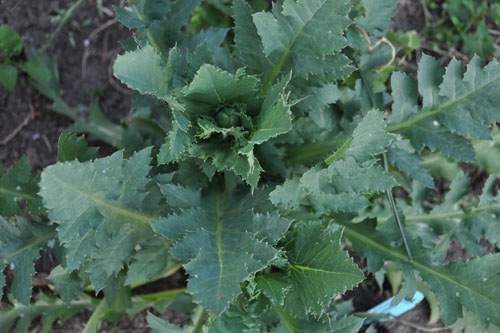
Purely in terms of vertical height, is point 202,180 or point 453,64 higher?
point 453,64

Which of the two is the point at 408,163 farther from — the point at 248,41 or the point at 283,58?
the point at 248,41

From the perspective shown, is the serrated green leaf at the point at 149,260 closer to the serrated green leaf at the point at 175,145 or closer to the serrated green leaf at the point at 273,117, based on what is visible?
the serrated green leaf at the point at 175,145

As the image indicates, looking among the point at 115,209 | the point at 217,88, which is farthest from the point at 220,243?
the point at 217,88

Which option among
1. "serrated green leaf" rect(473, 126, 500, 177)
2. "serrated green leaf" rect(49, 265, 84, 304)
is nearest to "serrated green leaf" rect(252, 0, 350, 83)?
"serrated green leaf" rect(49, 265, 84, 304)

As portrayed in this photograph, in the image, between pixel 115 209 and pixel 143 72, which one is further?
pixel 115 209

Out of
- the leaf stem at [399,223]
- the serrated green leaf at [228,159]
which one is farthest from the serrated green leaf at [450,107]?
the serrated green leaf at [228,159]

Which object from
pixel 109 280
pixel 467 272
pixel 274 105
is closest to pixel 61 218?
pixel 109 280

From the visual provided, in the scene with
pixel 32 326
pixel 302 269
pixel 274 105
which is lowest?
pixel 32 326

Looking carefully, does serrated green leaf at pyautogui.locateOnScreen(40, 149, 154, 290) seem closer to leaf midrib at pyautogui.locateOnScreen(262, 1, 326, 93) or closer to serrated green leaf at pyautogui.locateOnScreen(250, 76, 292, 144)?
serrated green leaf at pyautogui.locateOnScreen(250, 76, 292, 144)

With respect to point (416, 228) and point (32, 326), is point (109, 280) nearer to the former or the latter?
point (32, 326)
